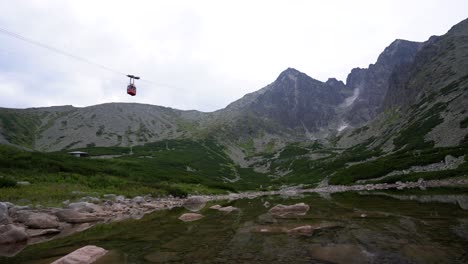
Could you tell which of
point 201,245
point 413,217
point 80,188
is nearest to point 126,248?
point 201,245

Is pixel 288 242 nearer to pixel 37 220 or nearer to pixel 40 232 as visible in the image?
pixel 40 232

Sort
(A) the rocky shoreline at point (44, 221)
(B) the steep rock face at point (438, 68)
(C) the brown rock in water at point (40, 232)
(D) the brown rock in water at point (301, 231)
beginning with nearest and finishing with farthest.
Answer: (D) the brown rock in water at point (301, 231), (A) the rocky shoreline at point (44, 221), (C) the brown rock in water at point (40, 232), (B) the steep rock face at point (438, 68)

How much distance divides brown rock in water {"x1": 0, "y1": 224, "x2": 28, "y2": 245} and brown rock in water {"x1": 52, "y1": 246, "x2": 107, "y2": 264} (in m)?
6.99

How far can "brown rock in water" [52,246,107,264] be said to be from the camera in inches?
467

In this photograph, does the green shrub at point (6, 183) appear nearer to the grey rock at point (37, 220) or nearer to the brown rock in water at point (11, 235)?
the grey rock at point (37, 220)

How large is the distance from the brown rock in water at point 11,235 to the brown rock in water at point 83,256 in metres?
6.99

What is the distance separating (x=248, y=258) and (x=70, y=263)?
21.4 ft

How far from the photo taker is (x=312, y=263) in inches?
440

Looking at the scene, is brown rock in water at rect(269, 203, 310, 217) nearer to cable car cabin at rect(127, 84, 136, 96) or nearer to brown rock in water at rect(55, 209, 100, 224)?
brown rock in water at rect(55, 209, 100, 224)

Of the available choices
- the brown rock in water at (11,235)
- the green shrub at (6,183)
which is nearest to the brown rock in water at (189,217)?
the brown rock in water at (11,235)

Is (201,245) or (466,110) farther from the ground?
(466,110)

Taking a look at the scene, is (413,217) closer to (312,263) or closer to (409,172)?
(312,263)

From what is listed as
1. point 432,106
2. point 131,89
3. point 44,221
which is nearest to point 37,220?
point 44,221

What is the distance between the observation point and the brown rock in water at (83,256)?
39.0ft
